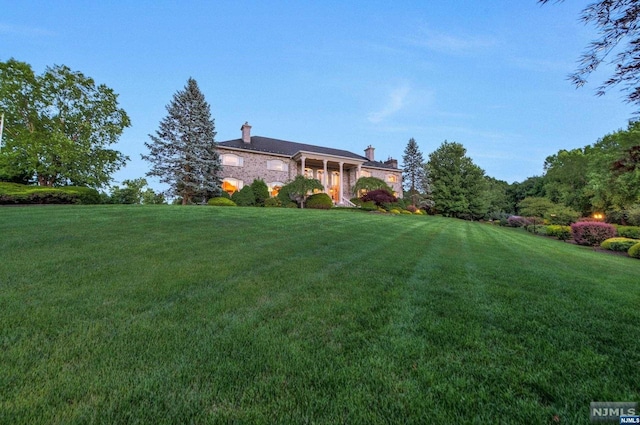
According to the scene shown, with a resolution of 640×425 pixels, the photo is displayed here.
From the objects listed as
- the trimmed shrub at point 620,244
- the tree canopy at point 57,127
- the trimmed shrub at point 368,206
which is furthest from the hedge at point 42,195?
the trimmed shrub at point 620,244

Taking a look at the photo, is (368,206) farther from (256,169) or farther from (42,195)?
(42,195)

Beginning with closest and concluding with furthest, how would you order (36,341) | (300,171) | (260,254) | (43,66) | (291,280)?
(36,341), (291,280), (260,254), (43,66), (300,171)

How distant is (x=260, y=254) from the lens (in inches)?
204

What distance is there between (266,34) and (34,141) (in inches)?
626

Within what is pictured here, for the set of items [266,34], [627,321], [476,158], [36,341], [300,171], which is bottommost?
[627,321]

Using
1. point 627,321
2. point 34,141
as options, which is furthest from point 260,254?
point 34,141

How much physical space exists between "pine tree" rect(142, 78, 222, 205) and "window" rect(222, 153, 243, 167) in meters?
1.82

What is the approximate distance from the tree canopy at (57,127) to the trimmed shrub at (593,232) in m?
29.7

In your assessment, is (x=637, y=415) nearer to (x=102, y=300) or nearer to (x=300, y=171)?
(x=102, y=300)

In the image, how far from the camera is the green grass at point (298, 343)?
138cm

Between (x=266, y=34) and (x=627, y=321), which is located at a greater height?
(x=266, y=34)

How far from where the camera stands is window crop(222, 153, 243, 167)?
23123 mm

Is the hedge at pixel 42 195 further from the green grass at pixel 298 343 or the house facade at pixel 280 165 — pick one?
the green grass at pixel 298 343

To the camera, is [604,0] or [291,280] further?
[291,280]
